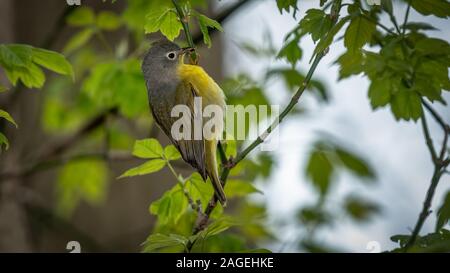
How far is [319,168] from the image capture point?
2443 millimetres

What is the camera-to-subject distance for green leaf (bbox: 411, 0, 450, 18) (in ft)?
4.01

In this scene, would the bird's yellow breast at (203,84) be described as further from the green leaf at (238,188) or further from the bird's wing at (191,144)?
the green leaf at (238,188)

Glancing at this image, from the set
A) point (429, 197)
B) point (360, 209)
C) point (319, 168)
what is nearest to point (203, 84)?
point (429, 197)

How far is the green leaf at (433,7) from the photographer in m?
1.22

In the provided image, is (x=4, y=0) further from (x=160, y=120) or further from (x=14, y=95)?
(x=160, y=120)

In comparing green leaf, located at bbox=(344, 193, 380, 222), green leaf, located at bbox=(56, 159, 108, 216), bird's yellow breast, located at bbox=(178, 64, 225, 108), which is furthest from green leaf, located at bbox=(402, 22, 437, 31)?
green leaf, located at bbox=(56, 159, 108, 216)

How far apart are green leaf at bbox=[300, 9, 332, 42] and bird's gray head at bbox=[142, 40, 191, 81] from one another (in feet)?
1.61

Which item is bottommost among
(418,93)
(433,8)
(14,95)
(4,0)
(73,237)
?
(73,237)

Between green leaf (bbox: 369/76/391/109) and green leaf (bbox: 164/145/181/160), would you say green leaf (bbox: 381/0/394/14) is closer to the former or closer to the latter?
green leaf (bbox: 369/76/391/109)

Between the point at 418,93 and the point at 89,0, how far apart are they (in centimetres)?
176

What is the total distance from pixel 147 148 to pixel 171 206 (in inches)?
5.9

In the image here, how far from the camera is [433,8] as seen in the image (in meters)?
1.22
